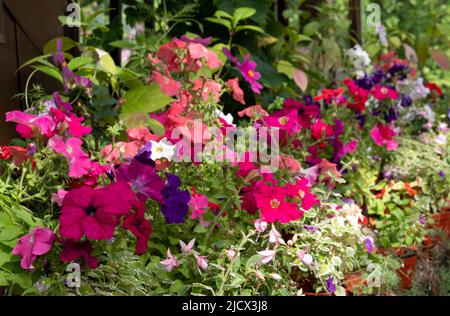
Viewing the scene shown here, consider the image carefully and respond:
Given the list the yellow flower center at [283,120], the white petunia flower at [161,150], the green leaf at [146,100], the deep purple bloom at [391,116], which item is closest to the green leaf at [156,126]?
the green leaf at [146,100]

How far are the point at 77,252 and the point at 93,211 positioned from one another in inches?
3.3

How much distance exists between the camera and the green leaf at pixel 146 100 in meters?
1.97

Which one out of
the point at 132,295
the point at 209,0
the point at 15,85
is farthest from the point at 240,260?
the point at 209,0

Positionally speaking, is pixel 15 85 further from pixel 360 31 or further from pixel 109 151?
pixel 360 31

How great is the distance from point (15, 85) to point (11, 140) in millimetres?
207

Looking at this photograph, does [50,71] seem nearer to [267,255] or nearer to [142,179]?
[142,179]

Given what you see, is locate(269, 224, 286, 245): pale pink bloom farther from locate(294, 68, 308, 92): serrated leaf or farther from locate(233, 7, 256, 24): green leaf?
locate(294, 68, 308, 92): serrated leaf

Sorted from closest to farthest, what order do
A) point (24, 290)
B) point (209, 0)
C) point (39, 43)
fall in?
1. point (24, 290)
2. point (39, 43)
3. point (209, 0)

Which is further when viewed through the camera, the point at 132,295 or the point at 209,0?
the point at 209,0

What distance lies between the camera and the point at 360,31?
4297mm

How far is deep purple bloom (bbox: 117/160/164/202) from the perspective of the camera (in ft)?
4.52

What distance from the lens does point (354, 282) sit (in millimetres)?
2037

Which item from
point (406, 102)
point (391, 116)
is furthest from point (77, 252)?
point (406, 102)

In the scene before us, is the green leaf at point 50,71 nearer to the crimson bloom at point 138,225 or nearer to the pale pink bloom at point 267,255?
the crimson bloom at point 138,225
